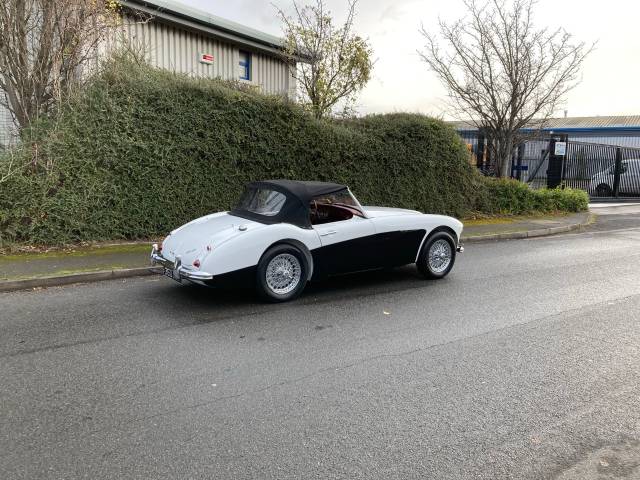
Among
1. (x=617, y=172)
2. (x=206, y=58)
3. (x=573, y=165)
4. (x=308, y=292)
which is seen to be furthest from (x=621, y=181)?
(x=308, y=292)

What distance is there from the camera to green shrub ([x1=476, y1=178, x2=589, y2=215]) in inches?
608

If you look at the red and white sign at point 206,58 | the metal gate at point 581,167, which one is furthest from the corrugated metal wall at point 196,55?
the metal gate at point 581,167

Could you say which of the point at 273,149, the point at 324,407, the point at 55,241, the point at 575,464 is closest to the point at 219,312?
the point at 324,407

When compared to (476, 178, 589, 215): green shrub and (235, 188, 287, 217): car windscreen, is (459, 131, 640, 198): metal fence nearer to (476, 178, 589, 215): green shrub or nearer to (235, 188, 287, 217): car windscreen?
(476, 178, 589, 215): green shrub

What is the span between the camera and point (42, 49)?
945 cm

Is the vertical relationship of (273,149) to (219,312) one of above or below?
above

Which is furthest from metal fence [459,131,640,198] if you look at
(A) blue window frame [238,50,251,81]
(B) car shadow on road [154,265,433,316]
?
(B) car shadow on road [154,265,433,316]

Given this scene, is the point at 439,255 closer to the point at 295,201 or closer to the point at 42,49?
the point at 295,201

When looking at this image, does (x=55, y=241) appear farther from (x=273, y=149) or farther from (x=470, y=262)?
(x=470, y=262)

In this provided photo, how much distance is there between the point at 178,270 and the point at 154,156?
4.76m

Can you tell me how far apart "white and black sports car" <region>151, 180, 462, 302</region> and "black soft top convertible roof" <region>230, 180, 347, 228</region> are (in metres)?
0.01

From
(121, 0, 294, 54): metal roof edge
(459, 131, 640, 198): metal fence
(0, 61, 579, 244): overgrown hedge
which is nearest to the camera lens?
(0, 61, 579, 244): overgrown hedge

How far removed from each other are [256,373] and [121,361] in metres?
1.15

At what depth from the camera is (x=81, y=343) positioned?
15.0ft
